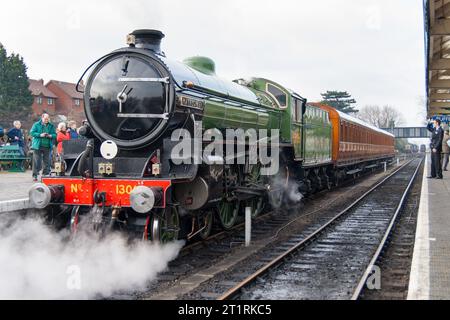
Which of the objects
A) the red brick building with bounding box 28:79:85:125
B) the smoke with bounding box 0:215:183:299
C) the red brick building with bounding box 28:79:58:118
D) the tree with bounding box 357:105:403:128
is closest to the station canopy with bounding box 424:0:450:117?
the smoke with bounding box 0:215:183:299

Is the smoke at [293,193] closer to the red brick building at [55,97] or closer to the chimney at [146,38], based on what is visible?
the chimney at [146,38]

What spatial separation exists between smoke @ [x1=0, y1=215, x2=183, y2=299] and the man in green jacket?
3.17m

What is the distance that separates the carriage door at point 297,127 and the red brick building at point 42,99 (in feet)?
155

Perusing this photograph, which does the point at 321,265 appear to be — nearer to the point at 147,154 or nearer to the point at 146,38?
the point at 147,154

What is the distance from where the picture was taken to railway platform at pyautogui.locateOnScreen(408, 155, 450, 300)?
5.25m

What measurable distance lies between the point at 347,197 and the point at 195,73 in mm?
9482

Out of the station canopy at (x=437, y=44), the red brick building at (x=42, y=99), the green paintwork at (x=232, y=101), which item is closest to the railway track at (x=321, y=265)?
the green paintwork at (x=232, y=101)

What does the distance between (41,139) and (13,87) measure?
35398mm

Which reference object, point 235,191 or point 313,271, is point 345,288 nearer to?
point 313,271

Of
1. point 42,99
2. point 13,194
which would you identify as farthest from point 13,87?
point 13,194

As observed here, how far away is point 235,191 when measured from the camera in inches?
360

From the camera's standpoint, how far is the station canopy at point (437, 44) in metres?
10.8

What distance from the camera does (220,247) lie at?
841 cm

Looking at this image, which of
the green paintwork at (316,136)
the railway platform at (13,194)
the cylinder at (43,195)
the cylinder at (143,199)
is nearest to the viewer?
the cylinder at (143,199)
